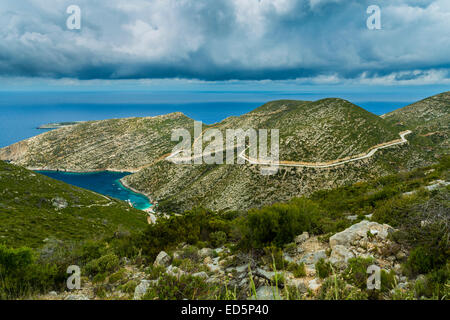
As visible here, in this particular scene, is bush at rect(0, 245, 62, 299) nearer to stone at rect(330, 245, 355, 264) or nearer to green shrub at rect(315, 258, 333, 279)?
green shrub at rect(315, 258, 333, 279)

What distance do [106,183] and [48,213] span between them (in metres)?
63.4

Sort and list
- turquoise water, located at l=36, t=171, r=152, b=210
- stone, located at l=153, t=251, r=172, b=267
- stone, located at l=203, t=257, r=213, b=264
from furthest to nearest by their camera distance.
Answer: turquoise water, located at l=36, t=171, r=152, b=210, stone, located at l=203, t=257, r=213, b=264, stone, located at l=153, t=251, r=172, b=267

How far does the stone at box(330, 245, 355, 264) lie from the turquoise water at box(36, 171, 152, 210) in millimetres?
63306

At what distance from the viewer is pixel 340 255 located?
5.34m

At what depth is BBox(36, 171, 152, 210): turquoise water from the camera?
7100 centimetres

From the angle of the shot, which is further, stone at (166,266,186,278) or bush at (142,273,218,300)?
stone at (166,266,186,278)

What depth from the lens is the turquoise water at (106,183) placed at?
71.0m

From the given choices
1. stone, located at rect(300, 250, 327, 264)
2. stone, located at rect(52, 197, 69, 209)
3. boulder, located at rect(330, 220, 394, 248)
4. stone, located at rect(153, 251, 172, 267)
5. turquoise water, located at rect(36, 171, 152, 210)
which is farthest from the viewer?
turquoise water, located at rect(36, 171, 152, 210)

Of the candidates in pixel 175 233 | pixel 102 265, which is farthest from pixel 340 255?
pixel 102 265

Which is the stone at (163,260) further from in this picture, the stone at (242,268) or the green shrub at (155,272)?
the stone at (242,268)

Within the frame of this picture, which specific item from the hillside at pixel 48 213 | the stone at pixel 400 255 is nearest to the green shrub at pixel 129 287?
the stone at pixel 400 255

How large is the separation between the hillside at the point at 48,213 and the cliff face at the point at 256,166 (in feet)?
65.3

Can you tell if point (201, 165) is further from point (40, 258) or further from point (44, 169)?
point (44, 169)

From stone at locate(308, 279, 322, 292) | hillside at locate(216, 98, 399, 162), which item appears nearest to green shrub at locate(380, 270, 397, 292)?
stone at locate(308, 279, 322, 292)
